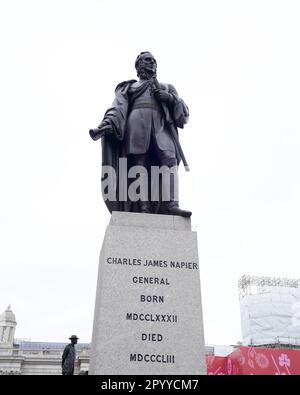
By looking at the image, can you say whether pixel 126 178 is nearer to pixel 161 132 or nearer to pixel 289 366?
pixel 161 132

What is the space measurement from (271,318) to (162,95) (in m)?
47.7

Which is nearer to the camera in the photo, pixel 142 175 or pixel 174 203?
pixel 174 203

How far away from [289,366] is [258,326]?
15091 mm

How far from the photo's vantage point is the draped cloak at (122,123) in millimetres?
9086

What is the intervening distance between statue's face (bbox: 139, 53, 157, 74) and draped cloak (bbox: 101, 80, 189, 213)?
12.8 inches

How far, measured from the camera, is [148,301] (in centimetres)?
751

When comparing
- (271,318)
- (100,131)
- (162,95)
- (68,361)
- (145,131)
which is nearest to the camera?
(100,131)

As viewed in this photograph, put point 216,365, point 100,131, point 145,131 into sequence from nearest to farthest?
point 100,131 → point 145,131 → point 216,365

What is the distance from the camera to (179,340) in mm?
7273

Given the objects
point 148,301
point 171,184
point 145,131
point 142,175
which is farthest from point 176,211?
point 148,301

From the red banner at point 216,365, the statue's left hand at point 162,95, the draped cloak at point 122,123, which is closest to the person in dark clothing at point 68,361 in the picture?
the draped cloak at point 122,123

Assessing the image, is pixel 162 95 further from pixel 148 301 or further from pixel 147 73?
pixel 148 301

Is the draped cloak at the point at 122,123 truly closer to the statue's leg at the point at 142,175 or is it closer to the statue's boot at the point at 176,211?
the statue's leg at the point at 142,175

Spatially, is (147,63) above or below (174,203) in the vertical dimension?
above
